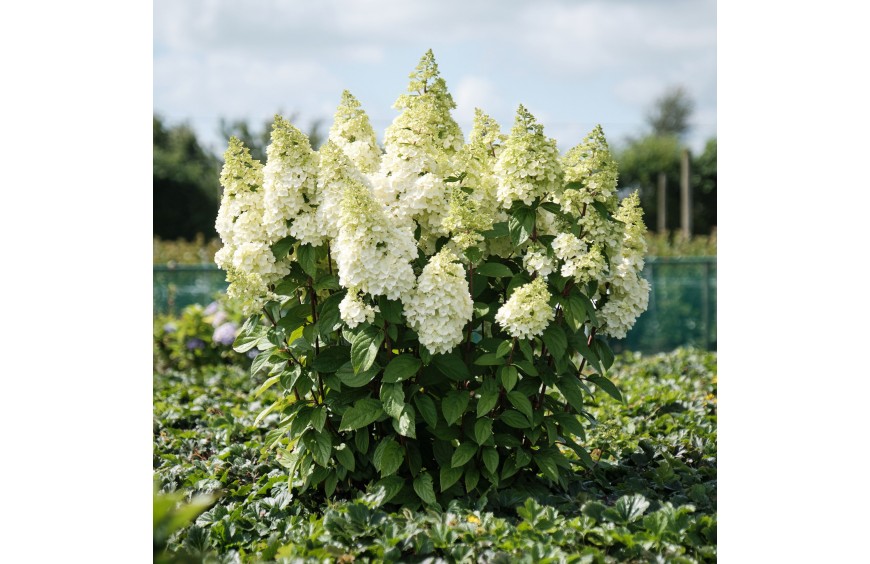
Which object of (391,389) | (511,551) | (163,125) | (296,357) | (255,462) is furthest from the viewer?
(163,125)

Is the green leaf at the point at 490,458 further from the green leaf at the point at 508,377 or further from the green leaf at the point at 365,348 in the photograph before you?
the green leaf at the point at 365,348

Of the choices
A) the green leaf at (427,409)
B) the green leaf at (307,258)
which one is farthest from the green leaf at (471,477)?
the green leaf at (307,258)

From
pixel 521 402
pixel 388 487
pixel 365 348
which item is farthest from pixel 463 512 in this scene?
pixel 365 348

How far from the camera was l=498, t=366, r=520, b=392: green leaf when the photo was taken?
8.48ft

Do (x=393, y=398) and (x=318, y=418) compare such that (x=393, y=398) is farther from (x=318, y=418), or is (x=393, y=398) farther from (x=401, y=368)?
(x=318, y=418)

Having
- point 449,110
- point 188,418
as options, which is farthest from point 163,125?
point 449,110

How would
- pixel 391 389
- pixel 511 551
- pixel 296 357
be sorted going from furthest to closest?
pixel 296 357 → pixel 391 389 → pixel 511 551

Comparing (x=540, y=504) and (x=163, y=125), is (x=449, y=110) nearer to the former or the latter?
(x=540, y=504)

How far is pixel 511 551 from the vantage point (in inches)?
92.7

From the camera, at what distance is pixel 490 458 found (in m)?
2.68

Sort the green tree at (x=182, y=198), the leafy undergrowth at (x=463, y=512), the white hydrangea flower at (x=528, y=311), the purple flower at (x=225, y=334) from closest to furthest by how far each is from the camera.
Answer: the leafy undergrowth at (x=463, y=512), the white hydrangea flower at (x=528, y=311), the purple flower at (x=225, y=334), the green tree at (x=182, y=198)

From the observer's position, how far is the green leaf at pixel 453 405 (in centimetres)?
262

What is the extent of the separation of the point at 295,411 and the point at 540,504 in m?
0.88

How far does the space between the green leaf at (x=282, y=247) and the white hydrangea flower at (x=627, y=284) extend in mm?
1094
